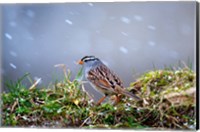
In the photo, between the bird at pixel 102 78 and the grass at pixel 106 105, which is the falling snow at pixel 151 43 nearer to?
the grass at pixel 106 105

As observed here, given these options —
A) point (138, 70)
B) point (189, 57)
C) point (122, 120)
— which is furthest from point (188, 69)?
point (122, 120)

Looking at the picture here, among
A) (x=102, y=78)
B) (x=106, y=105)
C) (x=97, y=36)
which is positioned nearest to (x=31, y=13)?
(x=97, y=36)

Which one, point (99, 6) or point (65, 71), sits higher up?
point (99, 6)

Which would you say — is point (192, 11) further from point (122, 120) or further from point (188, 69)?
point (122, 120)

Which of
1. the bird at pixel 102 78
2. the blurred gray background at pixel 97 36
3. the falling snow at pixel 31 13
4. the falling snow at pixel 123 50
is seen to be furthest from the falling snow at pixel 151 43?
the falling snow at pixel 31 13

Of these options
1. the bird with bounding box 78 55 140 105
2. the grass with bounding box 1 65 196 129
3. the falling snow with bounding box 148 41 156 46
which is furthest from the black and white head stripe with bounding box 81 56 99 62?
the falling snow with bounding box 148 41 156 46
